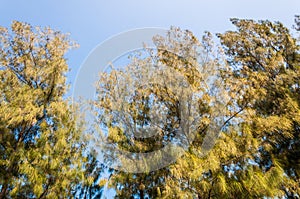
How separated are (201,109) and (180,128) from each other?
574 mm

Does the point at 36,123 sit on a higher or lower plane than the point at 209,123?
higher

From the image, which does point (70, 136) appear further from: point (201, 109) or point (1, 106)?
point (201, 109)

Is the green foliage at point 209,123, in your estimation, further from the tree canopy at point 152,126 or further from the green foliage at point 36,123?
the green foliage at point 36,123

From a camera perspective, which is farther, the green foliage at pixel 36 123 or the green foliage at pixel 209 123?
the green foliage at pixel 36 123

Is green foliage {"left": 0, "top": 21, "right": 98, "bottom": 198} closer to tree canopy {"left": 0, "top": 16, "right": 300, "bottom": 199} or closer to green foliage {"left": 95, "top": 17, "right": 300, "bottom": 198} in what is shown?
tree canopy {"left": 0, "top": 16, "right": 300, "bottom": 199}

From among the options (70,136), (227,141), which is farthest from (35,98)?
(227,141)

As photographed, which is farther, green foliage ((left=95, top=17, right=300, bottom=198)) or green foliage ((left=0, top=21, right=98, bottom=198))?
green foliage ((left=0, top=21, right=98, bottom=198))

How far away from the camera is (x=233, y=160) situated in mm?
4027

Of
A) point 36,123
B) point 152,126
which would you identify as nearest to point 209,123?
point 152,126

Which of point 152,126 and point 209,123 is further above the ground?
point 152,126

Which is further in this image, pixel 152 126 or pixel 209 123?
pixel 152 126

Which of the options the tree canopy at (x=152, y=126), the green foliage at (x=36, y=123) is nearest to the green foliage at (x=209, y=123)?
the tree canopy at (x=152, y=126)

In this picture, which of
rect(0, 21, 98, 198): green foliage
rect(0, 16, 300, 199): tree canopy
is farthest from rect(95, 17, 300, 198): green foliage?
rect(0, 21, 98, 198): green foliage

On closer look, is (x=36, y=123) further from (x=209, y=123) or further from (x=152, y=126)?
(x=209, y=123)
